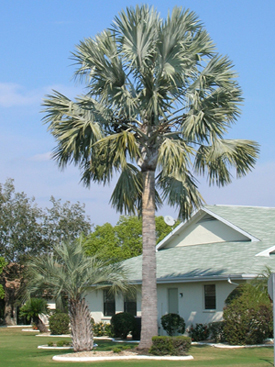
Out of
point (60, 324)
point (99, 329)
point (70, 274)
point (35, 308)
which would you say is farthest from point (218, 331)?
point (35, 308)

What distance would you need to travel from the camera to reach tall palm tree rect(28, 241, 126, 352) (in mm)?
16578

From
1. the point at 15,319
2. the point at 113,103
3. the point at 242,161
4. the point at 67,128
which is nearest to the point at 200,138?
the point at 242,161

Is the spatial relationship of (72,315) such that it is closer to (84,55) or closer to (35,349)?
(35,349)

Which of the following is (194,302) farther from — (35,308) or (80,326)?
(35,308)

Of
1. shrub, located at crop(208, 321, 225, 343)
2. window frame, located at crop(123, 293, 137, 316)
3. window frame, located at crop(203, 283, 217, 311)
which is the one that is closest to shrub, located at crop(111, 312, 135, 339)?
window frame, located at crop(123, 293, 137, 316)

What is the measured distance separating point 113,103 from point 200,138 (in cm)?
300

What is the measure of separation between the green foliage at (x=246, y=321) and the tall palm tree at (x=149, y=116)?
3756 millimetres

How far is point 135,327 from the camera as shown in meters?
22.5

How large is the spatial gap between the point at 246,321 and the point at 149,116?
7948 millimetres

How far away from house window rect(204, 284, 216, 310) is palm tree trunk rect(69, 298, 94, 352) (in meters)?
6.38

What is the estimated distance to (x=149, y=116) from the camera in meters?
16.6

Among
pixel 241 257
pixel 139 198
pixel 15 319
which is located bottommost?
pixel 15 319

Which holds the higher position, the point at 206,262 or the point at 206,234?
the point at 206,234

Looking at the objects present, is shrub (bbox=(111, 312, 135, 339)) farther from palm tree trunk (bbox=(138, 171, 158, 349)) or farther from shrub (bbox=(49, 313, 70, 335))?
palm tree trunk (bbox=(138, 171, 158, 349))
